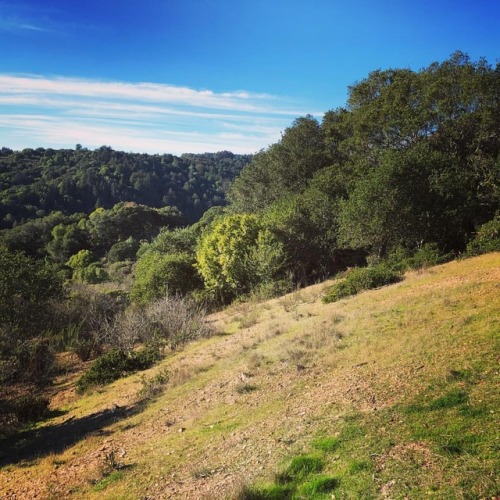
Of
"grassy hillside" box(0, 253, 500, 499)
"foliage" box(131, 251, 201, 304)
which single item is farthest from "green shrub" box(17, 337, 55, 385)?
"foliage" box(131, 251, 201, 304)

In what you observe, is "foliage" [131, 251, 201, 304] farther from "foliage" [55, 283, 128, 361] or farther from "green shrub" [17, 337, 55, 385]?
"green shrub" [17, 337, 55, 385]

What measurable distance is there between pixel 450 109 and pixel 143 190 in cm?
9082

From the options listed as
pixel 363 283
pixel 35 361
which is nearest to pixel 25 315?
pixel 35 361

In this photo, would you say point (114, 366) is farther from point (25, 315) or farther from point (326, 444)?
point (326, 444)

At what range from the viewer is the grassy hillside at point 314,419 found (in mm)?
4949

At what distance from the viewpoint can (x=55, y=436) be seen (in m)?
10.1

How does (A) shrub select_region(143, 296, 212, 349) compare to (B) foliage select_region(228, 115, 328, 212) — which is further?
(B) foliage select_region(228, 115, 328, 212)

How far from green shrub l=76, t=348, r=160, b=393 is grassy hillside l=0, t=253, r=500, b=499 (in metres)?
0.80

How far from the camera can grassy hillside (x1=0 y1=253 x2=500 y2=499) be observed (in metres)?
4.95

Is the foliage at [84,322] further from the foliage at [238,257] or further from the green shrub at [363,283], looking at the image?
the green shrub at [363,283]

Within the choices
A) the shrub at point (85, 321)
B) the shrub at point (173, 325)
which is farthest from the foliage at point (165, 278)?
the shrub at point (173, 325)

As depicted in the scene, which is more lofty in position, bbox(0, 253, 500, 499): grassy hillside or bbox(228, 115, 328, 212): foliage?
bbox(228, 115, 328, 212): foliage

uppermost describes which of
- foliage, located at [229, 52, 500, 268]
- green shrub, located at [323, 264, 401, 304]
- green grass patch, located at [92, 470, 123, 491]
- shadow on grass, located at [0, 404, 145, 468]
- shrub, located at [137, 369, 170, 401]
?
foliage, located at [229, 52, 500, 268]

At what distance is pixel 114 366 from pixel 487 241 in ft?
52.8
